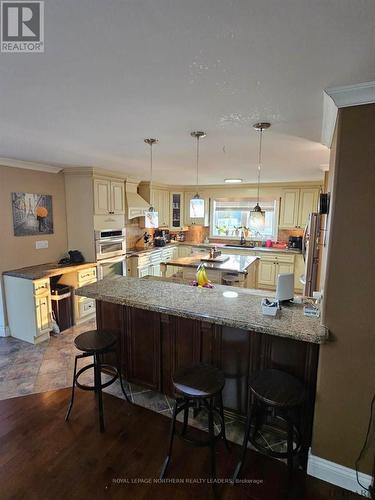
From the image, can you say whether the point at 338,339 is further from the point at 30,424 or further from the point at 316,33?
the point at 30,424

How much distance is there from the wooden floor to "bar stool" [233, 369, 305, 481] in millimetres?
214

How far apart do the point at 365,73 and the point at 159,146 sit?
1.91 metres

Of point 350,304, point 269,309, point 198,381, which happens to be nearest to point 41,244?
point 198,381

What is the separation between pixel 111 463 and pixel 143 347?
34.6 inches

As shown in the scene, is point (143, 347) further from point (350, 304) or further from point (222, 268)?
point (222, 268)

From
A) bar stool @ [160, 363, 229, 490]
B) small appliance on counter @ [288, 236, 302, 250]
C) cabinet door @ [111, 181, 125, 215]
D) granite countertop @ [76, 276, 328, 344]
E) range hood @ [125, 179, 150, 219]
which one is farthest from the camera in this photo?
small appliance on counter @ [288, 236, 302, 250]

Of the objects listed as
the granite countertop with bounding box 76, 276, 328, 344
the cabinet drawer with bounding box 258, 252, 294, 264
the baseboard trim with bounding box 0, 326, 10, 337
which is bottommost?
the baseboard trim with bounding box 0, 326, 10, 337

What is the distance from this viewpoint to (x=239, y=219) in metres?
6.98

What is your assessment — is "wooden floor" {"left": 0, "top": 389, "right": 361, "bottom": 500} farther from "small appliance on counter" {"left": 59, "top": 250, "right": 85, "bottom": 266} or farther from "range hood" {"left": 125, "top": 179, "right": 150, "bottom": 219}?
"range hood" {"left": 125, "top": 179, "right": 150, "bottom": 219}

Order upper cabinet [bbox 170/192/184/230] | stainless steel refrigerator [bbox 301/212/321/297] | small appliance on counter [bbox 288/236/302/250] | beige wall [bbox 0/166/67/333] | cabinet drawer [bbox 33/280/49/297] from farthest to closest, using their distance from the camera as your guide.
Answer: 1. upper cabinet [bbox 170/192/184/230]
2. small appliance on counter [bbox 288/236/302/250]
3. beige wall [bbox 0/166/67/333]
4. cabinet drawer [bbox 33/280/49/297]
5. stainless steel refrigerator [bbox 301/212/321/297]

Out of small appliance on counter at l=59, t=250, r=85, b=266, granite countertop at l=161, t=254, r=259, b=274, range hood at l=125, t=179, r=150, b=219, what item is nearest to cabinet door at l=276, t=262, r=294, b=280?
granite countertop at l=161, t=254, r=259, b=274

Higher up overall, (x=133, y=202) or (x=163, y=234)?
(x=133, y=202)

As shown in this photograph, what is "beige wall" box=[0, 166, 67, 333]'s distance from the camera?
12.0 ft

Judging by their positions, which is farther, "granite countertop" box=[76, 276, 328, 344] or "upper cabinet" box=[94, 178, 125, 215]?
"upper cabinet" box=[94, 178, 125, 215]
